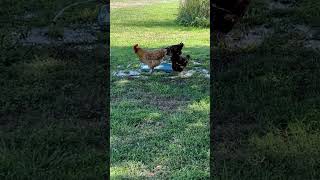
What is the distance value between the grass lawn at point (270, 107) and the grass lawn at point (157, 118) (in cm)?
17

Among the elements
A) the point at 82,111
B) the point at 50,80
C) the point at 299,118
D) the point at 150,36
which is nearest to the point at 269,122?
the point at 299,118

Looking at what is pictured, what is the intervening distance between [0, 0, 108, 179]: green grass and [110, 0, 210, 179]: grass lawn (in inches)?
7.0

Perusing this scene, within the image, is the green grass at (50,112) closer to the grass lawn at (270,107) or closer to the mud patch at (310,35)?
the grass lawn at (270,107)

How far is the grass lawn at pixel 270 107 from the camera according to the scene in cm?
452

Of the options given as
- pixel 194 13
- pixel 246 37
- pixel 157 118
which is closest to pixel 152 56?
pixel 157 118

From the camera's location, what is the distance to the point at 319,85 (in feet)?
20.8

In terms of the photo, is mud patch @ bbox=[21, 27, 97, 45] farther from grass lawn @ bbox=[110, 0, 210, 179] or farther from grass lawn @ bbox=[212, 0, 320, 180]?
grass lawn @ bbox=[212, 0, 320, 180]

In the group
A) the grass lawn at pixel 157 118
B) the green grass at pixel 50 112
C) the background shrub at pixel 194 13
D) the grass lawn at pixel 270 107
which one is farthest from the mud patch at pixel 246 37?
the green grass at pixel 50 112

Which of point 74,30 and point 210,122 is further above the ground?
point 74,30

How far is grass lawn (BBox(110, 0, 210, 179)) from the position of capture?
15.2ft

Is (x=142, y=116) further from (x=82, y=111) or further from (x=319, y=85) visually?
(x=319, y=85)

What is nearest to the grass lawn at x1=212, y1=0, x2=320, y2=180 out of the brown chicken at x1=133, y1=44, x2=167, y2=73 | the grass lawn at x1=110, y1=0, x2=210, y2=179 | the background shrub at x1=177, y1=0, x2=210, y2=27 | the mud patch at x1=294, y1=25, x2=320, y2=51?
the mud patch at x1=294, y1=25, x2=320, y2=51

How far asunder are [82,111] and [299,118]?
1.94 m

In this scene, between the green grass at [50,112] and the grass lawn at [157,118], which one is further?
the grass lawn at [157,118]
